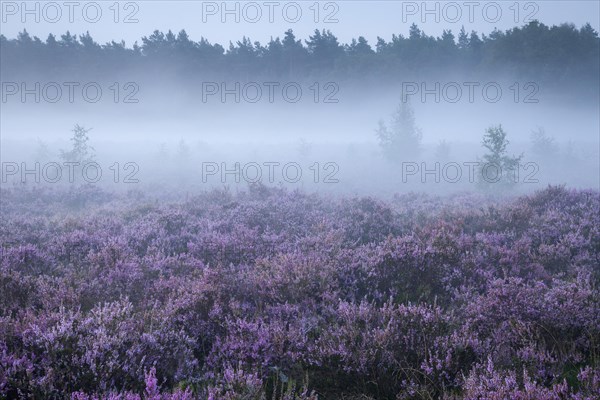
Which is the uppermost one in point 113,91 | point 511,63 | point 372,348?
point 511,63

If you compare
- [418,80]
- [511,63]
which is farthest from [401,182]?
[418,80]

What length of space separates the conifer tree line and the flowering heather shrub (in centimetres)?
5394

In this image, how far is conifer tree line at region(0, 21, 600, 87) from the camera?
51.0 meters

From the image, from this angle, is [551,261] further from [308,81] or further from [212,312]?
[308,81]

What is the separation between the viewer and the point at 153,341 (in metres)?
3.09

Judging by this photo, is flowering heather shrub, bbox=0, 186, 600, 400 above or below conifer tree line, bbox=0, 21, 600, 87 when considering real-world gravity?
below

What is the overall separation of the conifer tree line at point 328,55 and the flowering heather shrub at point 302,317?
53.9 m

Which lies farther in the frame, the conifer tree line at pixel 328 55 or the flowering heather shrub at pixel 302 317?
the conifer tree line at pixel 328 55

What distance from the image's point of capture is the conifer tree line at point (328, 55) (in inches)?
2009

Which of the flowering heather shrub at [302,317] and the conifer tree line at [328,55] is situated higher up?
the conifer tree line at [328,55]

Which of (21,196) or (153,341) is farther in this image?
(21,196)

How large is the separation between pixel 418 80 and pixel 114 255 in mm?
63356

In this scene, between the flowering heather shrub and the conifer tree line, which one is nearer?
the flowering heather shrub

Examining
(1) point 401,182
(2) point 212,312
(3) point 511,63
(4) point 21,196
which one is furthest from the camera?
(3) point 511,63
